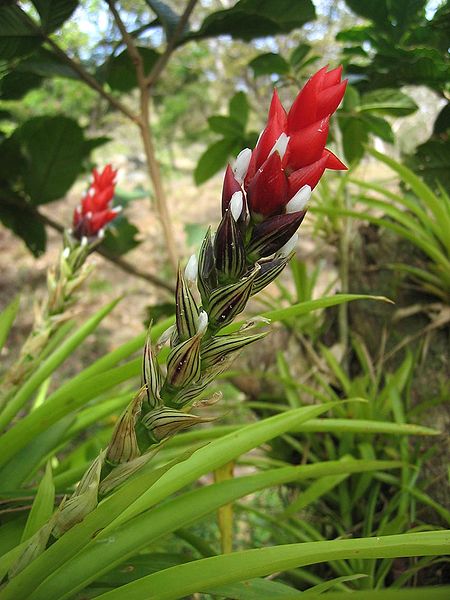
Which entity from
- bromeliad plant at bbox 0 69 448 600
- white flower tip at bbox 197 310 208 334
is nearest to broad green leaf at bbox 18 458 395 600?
bromeliad plant at bbox 0 69 448 600

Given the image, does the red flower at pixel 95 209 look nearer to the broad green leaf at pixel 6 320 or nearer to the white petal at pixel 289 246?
the broad green leaf at pixel 6 320

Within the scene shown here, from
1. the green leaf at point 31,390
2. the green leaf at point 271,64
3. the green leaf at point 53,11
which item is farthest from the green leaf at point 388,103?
the green leaf at point 31,390

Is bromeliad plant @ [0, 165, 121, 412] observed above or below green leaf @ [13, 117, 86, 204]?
below

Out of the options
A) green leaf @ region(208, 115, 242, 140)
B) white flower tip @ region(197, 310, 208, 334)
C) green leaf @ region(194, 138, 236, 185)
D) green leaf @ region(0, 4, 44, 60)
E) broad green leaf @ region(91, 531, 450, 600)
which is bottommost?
broad green leaf @ region(91, 531, 450, 600)

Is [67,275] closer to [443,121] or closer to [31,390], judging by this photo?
[31,390]

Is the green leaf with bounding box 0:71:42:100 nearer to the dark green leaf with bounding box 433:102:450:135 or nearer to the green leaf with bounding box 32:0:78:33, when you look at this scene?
the green leaf with bounding box 32:0:78:33

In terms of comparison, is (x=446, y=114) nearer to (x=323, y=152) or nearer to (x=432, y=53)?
(x=432, y=53)

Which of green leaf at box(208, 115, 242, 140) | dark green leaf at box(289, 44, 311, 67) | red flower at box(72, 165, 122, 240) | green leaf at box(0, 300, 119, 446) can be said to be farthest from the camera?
green leaf at box(208, 115, 242, 140)
